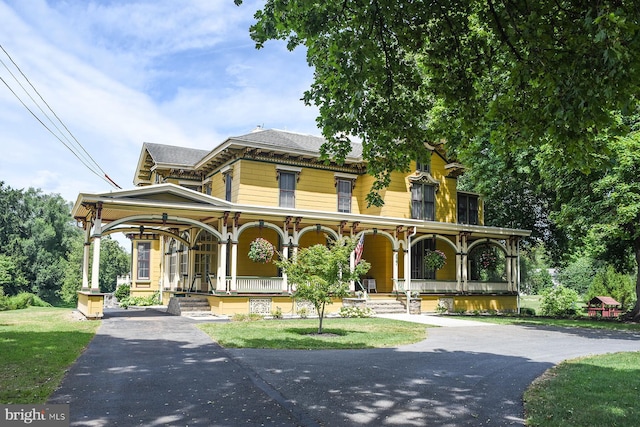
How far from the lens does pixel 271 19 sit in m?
7.50

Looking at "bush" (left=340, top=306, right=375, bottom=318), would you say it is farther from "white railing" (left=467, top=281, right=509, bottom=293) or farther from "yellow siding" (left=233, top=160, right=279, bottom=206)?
"white railing" (left=467, top=281, right=509, bottom=293)

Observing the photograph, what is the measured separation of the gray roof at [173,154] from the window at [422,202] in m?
12.1

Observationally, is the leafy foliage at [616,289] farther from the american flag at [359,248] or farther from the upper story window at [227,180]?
the upper story window at [227,180]

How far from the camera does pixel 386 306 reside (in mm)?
23109

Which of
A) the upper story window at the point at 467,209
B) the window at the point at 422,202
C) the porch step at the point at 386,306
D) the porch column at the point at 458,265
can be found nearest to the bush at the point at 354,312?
the porch step at the point at 386,306

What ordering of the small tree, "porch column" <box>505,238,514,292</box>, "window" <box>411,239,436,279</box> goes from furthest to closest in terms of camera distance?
"porch column" <box>505,238,514,292</box> < "window" <box>411,239,436,279</box> < the small tree

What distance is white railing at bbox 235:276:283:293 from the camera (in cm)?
2030

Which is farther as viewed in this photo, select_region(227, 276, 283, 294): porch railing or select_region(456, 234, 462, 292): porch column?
select_region(456, 234, 462, 292): porch column

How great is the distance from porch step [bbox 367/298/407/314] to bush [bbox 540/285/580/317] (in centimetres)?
897

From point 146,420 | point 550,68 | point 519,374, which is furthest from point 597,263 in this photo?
point 146,420

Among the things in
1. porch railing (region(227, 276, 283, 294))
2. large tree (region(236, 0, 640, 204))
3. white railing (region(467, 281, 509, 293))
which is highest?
large tree (region(236, 0, 640, 204))

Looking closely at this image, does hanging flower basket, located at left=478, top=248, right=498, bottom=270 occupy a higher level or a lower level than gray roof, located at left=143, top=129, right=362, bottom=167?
lower

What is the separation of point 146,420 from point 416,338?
942cm

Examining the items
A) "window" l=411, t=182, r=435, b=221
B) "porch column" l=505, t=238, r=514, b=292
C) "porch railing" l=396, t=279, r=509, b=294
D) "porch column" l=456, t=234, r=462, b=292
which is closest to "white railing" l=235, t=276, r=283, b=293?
"porch railing" l=396, t=279, r=509, b=294
